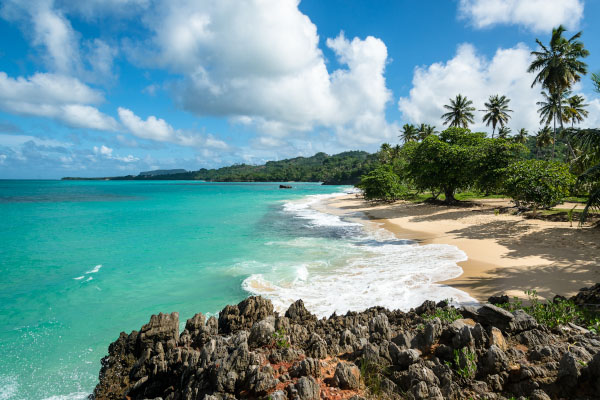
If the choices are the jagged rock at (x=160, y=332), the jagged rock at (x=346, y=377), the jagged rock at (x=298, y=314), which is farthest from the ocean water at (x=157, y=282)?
the jagged rock at (x=346, y=377)

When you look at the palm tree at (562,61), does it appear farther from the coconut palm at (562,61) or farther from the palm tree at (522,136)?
the palm tree at (522,136)

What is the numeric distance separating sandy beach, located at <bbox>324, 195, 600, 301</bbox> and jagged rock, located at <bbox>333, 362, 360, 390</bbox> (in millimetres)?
7184

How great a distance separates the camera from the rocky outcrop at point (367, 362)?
4516 mm

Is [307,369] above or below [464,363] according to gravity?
below

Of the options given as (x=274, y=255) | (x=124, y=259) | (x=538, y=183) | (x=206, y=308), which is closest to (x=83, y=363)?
(x=206, y=308)

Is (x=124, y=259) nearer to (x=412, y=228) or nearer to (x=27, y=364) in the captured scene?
(x=27, y=364)

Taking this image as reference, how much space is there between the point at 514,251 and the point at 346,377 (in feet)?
48.4

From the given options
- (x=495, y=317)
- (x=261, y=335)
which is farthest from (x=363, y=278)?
(x=261, y=335)

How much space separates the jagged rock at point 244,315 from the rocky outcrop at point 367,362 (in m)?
0.73

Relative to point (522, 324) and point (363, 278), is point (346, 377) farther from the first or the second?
point (363, 278)

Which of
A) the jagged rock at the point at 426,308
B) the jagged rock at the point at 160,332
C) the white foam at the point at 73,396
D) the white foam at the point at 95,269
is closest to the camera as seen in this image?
the white foam at the point at 73,396

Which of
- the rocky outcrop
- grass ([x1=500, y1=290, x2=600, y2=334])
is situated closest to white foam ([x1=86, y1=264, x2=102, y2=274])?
the rocky outcrop

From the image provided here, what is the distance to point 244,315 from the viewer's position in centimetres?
838

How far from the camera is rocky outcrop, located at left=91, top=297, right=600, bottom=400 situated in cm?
452
